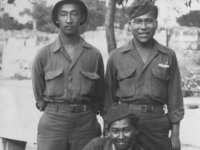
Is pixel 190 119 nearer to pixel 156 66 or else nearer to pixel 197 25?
pixel 197 25

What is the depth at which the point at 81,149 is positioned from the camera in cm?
331

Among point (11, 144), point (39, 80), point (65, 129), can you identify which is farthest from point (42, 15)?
point (65, 129)

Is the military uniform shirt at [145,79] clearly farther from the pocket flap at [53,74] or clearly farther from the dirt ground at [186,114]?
the dirt ground at [186,114]

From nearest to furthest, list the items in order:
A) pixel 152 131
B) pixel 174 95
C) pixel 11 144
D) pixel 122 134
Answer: pixel 122 134 < pixel 152 131 < pixel 174 95 < pixel 11 144

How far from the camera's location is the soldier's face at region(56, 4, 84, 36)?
3.33 meters

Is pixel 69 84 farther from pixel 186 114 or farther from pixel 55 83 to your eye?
pixel 186 114

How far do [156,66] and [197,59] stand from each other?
4.32m

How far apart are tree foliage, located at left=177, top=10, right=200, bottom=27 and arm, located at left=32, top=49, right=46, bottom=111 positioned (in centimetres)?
447

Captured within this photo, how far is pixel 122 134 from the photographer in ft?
9.71

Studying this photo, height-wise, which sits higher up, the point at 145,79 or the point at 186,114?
the point at 145,79

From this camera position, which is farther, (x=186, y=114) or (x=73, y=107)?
(x=186, y=114)

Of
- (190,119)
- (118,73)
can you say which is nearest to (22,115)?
(190,119)

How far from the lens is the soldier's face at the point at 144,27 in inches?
127

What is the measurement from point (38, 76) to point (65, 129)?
52 cm
